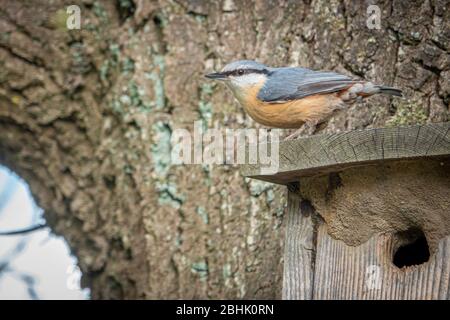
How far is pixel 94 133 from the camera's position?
375 cm

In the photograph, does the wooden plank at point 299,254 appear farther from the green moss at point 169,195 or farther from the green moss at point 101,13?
the green moss at point 101,13

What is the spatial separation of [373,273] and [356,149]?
0.45m

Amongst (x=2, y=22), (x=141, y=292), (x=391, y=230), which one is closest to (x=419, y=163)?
(x=391, y=230)

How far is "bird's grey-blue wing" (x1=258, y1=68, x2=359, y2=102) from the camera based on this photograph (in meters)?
2.62

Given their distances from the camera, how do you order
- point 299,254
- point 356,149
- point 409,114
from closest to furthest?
point 356,149 < point 299,254 < point 409,114

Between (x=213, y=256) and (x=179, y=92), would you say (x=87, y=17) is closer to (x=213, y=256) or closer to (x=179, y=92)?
(x=179, y=92)

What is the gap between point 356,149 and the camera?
82.6 inches

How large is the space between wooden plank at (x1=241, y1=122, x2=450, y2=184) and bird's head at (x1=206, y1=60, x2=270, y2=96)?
0.59 meters

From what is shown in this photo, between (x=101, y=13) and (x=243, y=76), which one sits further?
(x=101, y=13)

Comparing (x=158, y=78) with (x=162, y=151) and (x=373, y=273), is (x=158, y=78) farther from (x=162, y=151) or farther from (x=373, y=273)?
(x=373, y=273)

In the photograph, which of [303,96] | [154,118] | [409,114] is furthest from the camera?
[154,118]

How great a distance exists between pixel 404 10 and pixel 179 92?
1186 millimetres

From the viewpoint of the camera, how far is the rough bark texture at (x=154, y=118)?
3.40 meters

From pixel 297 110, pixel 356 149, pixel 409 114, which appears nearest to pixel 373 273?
pixel 356 149
